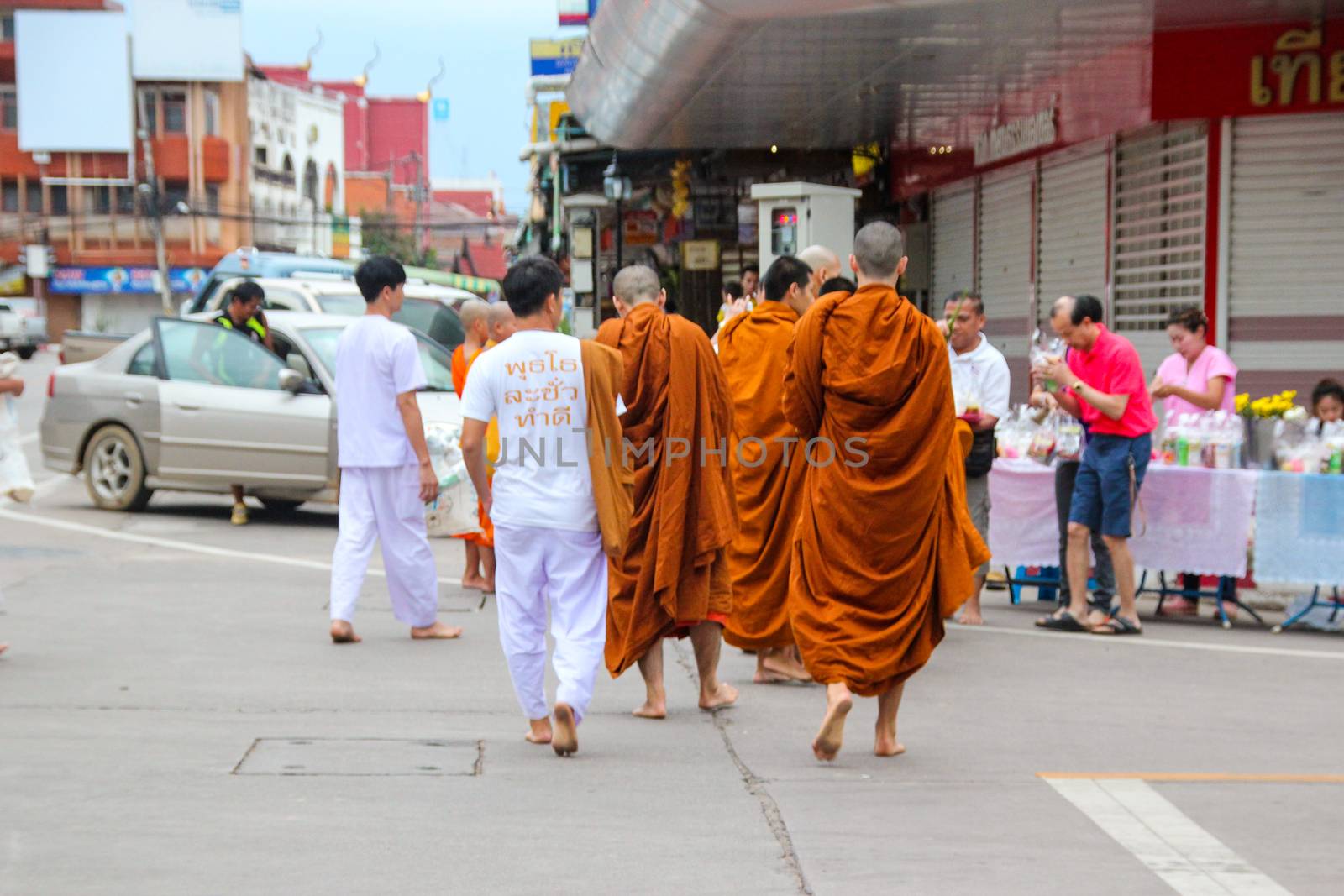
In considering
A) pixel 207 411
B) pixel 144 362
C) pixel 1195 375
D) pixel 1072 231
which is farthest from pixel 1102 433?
pixel 144 362

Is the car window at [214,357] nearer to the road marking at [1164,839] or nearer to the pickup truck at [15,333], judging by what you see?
the road marking at [1164,839]

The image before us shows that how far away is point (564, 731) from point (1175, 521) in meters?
4.86

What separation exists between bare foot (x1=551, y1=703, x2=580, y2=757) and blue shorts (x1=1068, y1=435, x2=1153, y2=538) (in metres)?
4.11

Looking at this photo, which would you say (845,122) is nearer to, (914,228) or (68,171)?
(914,228)

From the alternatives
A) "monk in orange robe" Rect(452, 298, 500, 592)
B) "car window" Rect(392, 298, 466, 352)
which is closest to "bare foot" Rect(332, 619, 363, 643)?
"monk in orange robe" Rect(452, 298, 500, 592)

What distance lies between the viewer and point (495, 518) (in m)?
6.32

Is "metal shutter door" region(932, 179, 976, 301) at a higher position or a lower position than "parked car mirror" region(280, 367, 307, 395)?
higher

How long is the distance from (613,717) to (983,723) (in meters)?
1.51

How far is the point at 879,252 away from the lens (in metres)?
6.30

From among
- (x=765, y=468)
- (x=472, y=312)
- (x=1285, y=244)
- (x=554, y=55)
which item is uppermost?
(x=554, y=55)

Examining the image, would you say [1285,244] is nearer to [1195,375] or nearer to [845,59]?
[1195,375]

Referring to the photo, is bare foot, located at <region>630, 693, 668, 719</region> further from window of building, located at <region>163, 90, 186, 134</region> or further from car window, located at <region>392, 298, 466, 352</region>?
window of building, located at <region>163, 90, 186, 134</region>

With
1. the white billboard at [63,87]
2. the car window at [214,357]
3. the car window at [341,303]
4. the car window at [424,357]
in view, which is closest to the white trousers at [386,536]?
the car window at [424,357]

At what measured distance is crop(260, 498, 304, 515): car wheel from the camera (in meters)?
14.4
